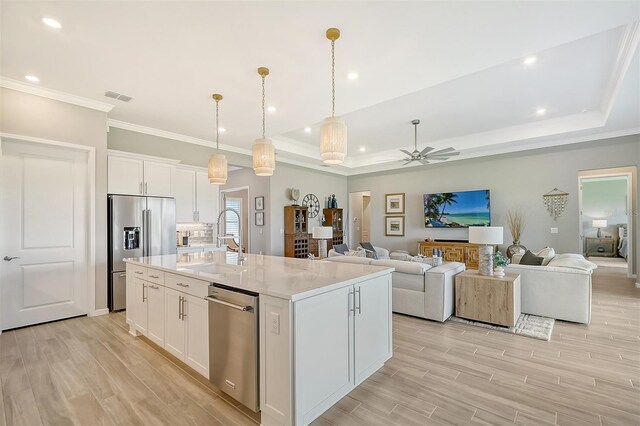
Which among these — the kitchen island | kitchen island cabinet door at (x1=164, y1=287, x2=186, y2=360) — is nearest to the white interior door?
the kitchen island

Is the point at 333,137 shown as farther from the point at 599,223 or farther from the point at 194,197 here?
the point at 599,223

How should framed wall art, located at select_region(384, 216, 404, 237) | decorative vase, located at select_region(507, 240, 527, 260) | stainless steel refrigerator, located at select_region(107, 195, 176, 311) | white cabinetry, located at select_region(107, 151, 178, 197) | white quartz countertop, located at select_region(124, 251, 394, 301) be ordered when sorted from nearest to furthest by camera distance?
white quartz countertop, located at select_region(124, 251, 394, 301) → stainless steel refrigerator, located at select_region(107, 195, 176, 311) → white cabinetry, located at select_region(107, 151, 178, 197) → decorative vase, located at select_region(507, 240, 527, 260) → framed wall art, located at select_region(384, 216, 404, 237)

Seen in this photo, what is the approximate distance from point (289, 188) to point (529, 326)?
5.84 metres

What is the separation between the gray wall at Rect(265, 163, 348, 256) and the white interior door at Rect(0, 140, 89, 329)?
13.0 feet

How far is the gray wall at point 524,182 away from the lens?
5.86 m

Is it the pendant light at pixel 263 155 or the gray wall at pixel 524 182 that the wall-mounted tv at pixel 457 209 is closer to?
the gray wall at pixel 524 182

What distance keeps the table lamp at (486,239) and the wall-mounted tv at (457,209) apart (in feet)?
11.7

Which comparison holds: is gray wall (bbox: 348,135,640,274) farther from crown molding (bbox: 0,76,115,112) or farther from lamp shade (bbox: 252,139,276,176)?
crown molding (bbox: 0,76,115,112)

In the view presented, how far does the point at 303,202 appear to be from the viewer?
8234mm

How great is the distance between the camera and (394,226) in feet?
28.8

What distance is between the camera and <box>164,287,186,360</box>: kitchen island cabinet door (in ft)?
8.30

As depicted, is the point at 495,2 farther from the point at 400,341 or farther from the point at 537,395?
the point at 400,341

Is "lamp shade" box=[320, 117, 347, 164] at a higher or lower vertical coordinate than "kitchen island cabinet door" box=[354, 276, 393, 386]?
higher

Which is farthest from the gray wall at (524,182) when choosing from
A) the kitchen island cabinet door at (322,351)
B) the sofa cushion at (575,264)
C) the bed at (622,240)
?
the kitchen island cabinet door at (322,351)
